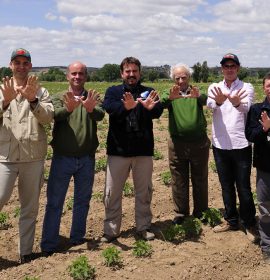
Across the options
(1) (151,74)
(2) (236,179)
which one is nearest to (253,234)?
(2) (236,179)

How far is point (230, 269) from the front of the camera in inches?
219

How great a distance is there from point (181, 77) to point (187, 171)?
62.2 inches

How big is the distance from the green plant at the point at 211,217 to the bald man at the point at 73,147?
2.05 metres

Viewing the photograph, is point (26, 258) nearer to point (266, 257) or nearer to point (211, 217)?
point (211, 217)

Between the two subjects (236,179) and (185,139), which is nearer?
(236,179)

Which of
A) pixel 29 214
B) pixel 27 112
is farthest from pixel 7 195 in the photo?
pixel 27 112

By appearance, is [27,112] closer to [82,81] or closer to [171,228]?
[82,81]

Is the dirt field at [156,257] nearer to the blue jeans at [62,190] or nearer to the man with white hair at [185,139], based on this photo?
the blue jeans at [62,190]

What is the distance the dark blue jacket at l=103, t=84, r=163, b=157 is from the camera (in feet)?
19.2

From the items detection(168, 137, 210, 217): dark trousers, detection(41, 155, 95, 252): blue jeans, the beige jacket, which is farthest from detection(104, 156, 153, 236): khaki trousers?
the beige jacket

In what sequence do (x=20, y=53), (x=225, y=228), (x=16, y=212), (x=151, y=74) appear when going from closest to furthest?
(x=20, y=53)
(x=225, y=228)
(x=16, y=212)
(x=151, y=74)

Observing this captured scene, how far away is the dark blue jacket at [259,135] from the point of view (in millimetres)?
5348

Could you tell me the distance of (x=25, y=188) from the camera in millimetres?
5562

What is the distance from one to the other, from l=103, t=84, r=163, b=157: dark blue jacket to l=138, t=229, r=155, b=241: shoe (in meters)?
1.26
